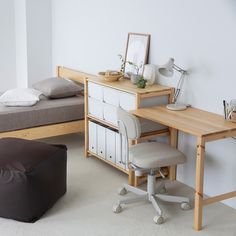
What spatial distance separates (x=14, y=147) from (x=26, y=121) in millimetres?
949

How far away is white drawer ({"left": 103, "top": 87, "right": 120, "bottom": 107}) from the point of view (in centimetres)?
407

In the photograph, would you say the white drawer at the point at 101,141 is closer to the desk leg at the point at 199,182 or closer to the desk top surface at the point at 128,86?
the desk top surface at the point at 128,86

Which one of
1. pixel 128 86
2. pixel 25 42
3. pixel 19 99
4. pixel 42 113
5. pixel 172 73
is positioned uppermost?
pixel 25 42

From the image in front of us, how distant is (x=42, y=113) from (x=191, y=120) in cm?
177

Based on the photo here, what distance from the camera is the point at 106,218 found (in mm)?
3387

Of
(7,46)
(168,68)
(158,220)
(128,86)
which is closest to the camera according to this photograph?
(158,220)

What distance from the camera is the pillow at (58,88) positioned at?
494 centimetres

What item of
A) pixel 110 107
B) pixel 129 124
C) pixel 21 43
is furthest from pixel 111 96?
pixel 21 43

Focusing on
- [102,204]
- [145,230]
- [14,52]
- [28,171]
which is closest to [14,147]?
[28,171]

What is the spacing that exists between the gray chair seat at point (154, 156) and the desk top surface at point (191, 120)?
238 millimetres

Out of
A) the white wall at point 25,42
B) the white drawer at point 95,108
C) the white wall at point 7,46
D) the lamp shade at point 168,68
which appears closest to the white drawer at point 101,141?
the white drawer at point 95,108

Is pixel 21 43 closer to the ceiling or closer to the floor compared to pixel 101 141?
closer to the ceiling

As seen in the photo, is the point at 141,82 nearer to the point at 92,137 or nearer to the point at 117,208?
the point at 92,137

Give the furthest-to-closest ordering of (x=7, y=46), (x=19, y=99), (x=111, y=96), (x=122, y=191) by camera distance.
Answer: (x=7, y=46) < (x=19, y=99) < (x=111, y=96) < (x=122, y=191)
